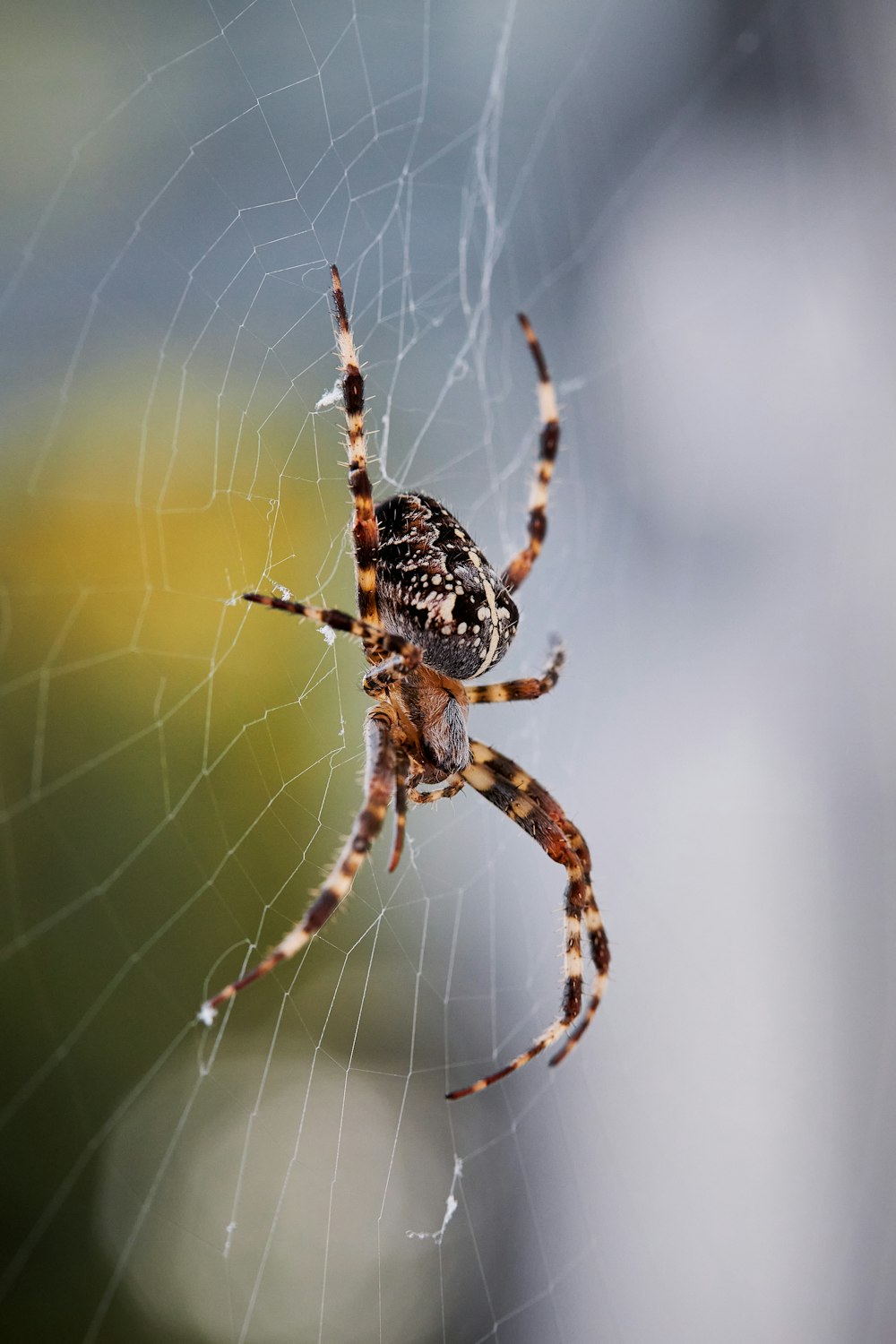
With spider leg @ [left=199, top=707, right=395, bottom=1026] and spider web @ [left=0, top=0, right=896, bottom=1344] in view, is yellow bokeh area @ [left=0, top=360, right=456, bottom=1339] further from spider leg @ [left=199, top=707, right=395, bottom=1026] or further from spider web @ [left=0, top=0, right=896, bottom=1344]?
spider leg @ [left=199, top=707, right=395, bottom=1026]

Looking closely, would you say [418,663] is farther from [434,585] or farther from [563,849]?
[563,849]

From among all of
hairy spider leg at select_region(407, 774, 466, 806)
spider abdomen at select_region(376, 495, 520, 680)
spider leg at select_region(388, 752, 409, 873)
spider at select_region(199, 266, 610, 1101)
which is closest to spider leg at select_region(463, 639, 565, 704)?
spider at select_region(199, 266, 610, 1101)

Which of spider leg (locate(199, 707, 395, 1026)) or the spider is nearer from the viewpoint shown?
spider leg (locate(199, 707, 395, 1026))

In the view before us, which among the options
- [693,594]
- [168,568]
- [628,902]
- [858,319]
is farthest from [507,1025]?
[858,319]

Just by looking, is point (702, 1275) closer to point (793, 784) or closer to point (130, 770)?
point (793, 784)

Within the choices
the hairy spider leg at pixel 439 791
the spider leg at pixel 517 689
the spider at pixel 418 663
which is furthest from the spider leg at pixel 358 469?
the spider leg at pixel 517 689

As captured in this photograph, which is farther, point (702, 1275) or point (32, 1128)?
point (702, 1275)

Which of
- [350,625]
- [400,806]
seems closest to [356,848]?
[400,806]
